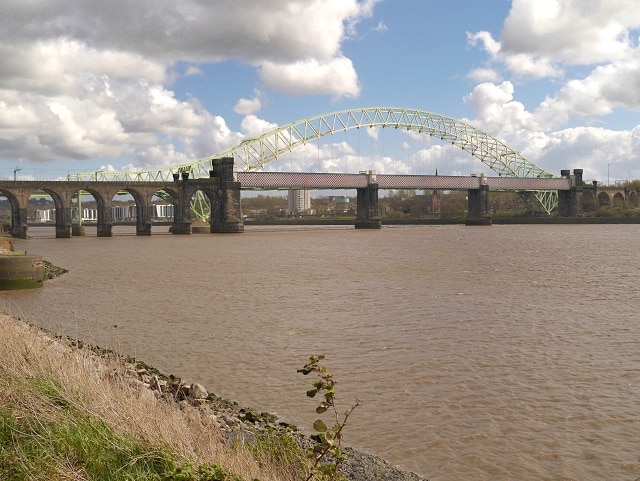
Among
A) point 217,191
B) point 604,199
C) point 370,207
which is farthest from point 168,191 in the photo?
point 604,199

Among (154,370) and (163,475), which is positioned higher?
(163,475)

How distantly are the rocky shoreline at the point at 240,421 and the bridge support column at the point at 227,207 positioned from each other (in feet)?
300

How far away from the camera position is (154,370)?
12.6 meters

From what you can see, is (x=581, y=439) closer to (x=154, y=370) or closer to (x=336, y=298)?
(x=154, y=370)

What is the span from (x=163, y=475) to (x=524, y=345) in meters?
11.9

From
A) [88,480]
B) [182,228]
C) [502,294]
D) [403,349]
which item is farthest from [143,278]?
[182,228]

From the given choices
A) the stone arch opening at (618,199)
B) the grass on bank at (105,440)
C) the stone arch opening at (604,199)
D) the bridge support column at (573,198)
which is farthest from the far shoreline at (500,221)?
the grass on bank at (105,440)

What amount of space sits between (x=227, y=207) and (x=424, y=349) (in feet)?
294

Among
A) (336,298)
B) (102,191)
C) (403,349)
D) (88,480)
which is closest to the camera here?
(88,480)

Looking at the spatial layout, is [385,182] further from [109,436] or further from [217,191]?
[109,436]

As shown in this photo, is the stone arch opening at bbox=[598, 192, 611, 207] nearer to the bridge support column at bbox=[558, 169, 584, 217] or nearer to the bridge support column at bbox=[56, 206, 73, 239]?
the bridge support column at bbox=[558, 169, 584, 217]

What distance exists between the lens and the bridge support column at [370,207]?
117 metres

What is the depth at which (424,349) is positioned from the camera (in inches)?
596

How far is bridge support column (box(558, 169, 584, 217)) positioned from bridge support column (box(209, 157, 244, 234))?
85.3m
